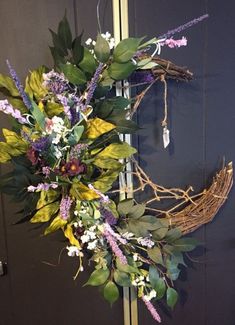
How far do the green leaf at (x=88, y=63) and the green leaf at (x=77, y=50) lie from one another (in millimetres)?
12

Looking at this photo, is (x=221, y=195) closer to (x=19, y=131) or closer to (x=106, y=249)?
(x=106, y=249)

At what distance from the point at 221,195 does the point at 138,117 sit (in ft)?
1.24

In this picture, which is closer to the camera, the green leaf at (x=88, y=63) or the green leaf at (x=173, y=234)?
the green leaf at (x=88, y=63)

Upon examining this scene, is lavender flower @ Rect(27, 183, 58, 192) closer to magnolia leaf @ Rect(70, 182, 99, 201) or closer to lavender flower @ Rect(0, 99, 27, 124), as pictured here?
magnolia leaf @ Rect(70, 182, 99, 201)

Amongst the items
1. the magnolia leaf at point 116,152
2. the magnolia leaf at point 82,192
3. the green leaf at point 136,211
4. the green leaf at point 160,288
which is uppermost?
the magnolia leaf at point 116,152

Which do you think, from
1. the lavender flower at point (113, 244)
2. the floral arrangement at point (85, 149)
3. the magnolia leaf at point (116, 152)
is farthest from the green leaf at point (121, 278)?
the magnolia leaf at point (116, 152)

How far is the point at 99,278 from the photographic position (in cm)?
106

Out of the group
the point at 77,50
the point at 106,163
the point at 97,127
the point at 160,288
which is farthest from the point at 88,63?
the point at 160,288

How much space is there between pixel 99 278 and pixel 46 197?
312mm

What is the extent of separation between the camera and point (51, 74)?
93cm

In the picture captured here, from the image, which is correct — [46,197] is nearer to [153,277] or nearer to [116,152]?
[116,152]

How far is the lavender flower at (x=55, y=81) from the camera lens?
3.05 ft

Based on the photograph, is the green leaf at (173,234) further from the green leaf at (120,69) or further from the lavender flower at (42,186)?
the green leaf at (120,69)

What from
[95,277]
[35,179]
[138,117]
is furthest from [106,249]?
[138,117]
